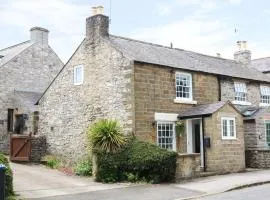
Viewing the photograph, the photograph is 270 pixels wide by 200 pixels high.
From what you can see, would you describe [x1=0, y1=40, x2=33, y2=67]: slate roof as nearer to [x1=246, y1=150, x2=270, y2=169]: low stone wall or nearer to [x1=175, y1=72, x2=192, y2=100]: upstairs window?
[x1=175, y1=72, x2=192, y2=100]: upstairs window

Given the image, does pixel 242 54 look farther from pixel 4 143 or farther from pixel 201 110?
pixel 4 143

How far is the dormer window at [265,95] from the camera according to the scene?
89.0 ft

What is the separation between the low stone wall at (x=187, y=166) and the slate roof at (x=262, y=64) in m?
18.3

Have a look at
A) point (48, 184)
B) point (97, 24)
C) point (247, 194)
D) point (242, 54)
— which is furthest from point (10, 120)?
point (247, 194)

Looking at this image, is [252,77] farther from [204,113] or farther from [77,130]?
[77,130]

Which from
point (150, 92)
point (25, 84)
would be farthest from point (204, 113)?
Result: point (25, 84)

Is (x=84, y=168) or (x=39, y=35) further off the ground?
(x=39, y=35)

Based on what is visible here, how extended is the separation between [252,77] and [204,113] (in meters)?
7.70

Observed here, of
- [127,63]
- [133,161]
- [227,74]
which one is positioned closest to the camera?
[133,161]

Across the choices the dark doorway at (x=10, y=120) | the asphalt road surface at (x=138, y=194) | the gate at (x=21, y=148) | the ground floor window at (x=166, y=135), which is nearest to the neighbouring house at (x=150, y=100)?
the ground floor window at (x=166, y=135)

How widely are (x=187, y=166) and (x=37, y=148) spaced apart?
10.7 m

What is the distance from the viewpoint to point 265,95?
1081 inches

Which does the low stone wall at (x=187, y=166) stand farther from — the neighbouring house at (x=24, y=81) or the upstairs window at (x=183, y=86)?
the neighbouring house at (x=24, y=81)

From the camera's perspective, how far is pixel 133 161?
1773 centimetres
